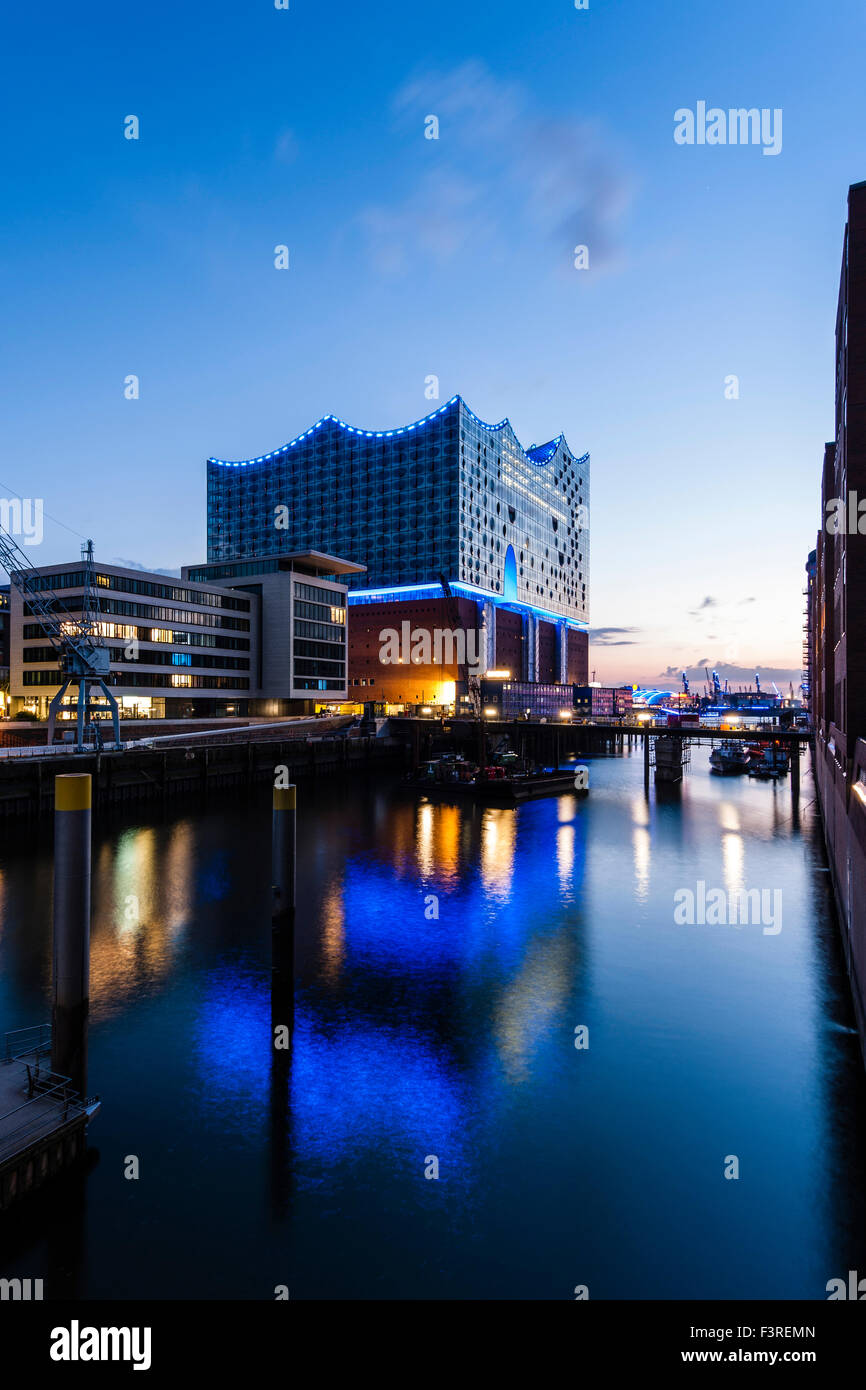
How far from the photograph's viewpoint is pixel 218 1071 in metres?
17.9

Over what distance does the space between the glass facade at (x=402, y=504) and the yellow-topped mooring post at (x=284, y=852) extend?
125 m

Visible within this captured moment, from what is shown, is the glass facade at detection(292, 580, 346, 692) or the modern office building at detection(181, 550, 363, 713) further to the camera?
the glass facade at detection(292, 580, 346, 692)

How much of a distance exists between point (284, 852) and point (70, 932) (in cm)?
783

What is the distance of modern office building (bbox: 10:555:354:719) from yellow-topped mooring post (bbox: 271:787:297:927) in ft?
231

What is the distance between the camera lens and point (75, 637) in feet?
211

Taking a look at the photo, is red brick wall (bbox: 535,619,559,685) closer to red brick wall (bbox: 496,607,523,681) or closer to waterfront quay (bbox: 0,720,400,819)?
red brick wall (bbox: 496,607,523,681)

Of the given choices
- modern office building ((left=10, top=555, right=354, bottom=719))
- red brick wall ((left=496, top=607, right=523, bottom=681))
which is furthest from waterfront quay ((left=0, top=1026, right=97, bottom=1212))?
red brick wall ((left=496, top=607, right=523, bottom=681))

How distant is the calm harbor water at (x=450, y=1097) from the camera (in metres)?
11.9

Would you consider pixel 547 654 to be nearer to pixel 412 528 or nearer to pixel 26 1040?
pixel 412 528

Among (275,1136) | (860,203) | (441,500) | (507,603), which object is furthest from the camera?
(507,603)

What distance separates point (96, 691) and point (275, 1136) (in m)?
82.4

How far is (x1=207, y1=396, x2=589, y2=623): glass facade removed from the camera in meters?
146
